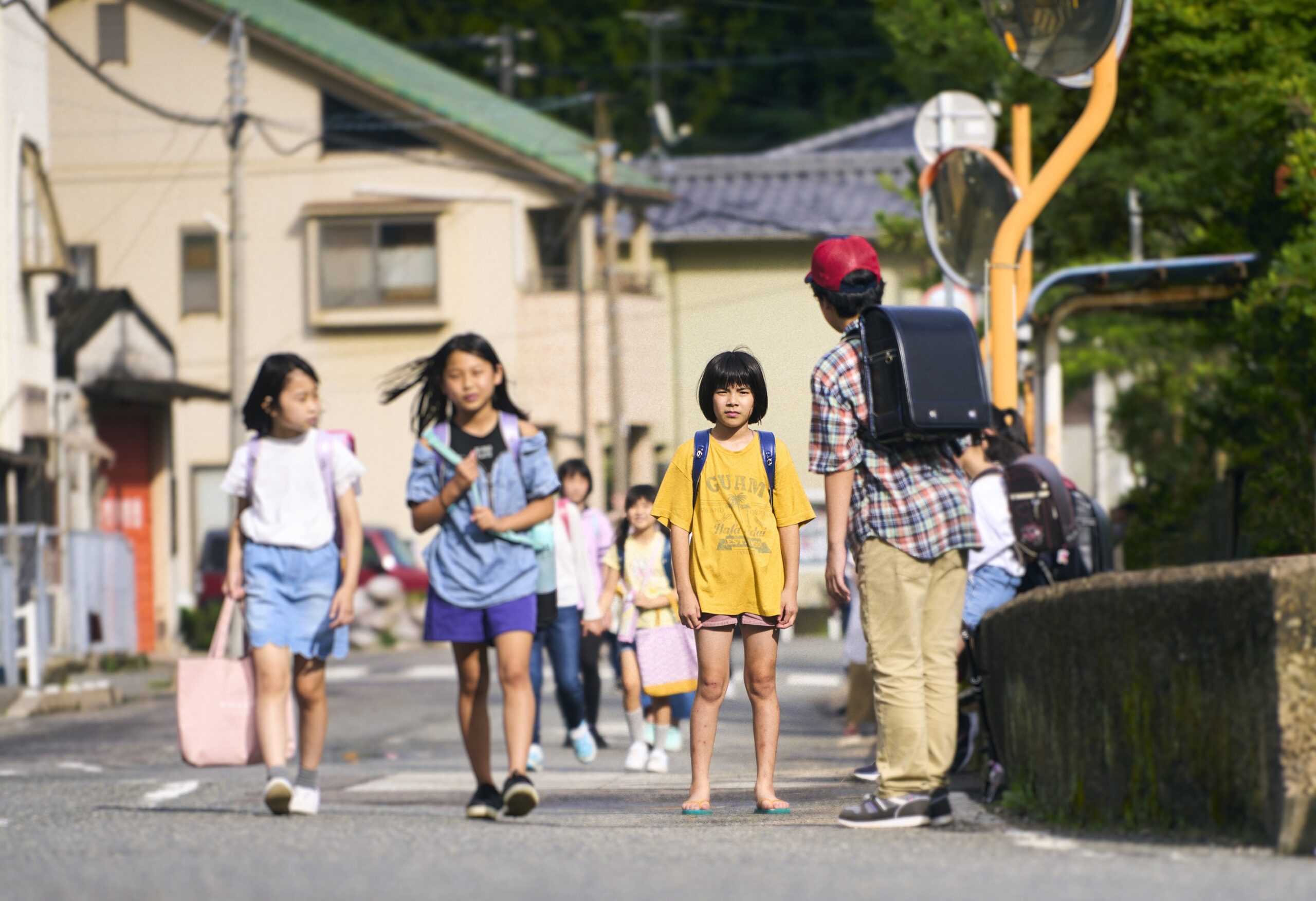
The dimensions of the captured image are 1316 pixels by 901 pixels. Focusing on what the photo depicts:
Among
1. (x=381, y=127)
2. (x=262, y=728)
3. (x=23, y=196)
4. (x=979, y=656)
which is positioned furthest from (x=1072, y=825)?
(x=381, y=127)

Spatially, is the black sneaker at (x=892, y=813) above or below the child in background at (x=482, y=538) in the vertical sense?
below

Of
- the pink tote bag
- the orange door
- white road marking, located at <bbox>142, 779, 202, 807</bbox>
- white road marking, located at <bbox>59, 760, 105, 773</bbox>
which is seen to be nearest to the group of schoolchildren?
the pink tote bag

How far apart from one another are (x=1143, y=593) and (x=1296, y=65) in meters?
6.50

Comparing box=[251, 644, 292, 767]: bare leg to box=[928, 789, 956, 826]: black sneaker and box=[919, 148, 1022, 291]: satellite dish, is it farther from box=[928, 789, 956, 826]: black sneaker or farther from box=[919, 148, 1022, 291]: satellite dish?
box=[919, 148, 1022, 291]: satellite dish

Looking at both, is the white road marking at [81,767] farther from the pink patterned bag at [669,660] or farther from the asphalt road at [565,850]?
the pink patterned bag at [669,660]

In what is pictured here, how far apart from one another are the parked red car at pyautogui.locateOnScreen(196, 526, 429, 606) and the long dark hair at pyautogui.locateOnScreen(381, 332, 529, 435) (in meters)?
20.6

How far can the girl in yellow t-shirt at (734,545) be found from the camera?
640 centimetres

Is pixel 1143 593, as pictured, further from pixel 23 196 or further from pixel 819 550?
pixel 819 550

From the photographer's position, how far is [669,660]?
8.48 meters

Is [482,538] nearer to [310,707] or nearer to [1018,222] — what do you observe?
[310,707]

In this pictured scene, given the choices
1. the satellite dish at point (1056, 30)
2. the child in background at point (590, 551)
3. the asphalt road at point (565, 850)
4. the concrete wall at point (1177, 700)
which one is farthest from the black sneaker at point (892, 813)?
the child in background at point (590, 551)

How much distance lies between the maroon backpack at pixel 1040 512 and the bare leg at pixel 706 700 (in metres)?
1.81

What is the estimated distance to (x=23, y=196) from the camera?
2034 centimetres

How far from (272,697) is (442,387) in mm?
1306
